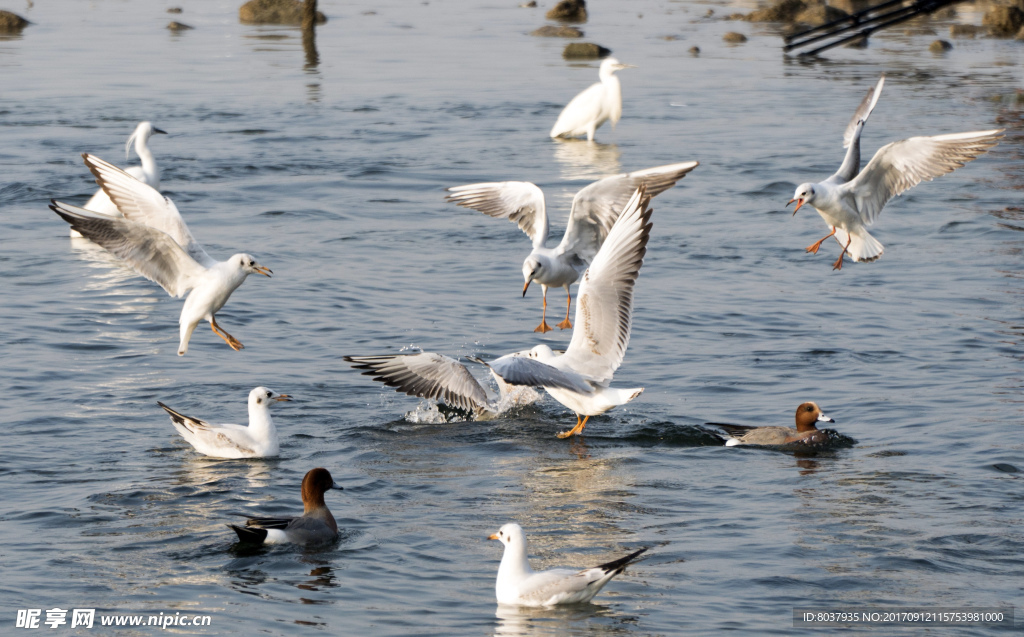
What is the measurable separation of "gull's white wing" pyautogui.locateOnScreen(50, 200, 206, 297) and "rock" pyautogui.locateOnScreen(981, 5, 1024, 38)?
33826 millimetres

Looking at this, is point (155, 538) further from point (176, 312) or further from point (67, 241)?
point (67, 241)

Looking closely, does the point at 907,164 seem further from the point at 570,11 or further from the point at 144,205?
the point at 570,11


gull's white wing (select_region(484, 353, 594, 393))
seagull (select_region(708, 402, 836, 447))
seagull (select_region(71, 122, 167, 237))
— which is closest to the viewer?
gull's white wing (select_region(484, 353, 594, 393))

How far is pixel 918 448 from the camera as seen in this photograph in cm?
995

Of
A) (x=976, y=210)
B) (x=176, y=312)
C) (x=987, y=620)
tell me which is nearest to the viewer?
(x=987, y=620)

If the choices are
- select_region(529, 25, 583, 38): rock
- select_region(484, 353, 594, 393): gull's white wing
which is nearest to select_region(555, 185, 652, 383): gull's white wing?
select_region(484, 353, 594, 393): gull's white wing

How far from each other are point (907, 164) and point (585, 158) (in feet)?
34.1

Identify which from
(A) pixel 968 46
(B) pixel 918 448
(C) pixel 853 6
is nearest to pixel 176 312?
(B) pixel 918 448

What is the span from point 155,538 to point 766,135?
17.7 metres

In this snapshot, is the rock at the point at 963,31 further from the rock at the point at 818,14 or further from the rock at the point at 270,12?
the rock at the point at 270,12

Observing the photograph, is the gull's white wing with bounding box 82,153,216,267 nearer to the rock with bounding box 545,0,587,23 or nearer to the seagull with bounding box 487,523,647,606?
the seagull with bounding box 487,523,647,606

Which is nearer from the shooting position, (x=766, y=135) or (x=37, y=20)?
A: (x=766, y=135)

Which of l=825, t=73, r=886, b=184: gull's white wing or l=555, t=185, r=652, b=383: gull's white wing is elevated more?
l=825, t=73, r=886, b=184: gull's white wing

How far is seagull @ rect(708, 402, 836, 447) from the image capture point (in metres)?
9.98
